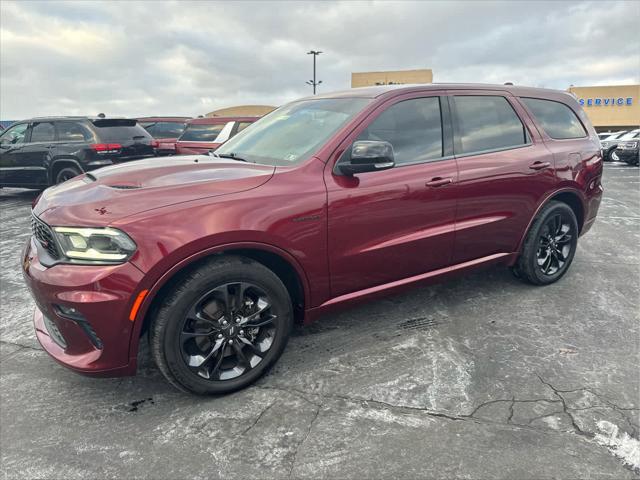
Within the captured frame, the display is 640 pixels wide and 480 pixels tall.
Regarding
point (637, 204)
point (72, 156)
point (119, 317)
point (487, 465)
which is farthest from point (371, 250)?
point (637, 204)

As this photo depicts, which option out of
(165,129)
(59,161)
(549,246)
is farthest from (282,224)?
A: (165,129)

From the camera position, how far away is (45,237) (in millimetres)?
2363

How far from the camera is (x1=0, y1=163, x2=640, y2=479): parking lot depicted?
2.05 meters

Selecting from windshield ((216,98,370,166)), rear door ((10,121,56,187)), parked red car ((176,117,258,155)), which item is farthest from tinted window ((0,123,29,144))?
windshield ((216,98,370,166))

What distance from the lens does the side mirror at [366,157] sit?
258 cm

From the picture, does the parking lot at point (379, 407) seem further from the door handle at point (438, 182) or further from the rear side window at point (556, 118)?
the rear side window at point (556, 118)

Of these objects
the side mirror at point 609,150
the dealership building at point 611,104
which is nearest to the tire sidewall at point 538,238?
the side mirror at point 609,150

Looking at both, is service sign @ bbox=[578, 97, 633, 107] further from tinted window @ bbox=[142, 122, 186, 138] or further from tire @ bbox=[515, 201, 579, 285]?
tire @ bbox=[515, 201, 579, 285]

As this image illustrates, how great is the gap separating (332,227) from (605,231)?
17.7 feet

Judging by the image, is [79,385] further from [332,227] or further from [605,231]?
[605,231]

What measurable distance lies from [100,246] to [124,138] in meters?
6.95

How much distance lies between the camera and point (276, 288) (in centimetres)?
253

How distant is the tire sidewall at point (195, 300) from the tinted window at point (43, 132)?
308 inches

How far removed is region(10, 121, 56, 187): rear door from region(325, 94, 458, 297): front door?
7770 mm
